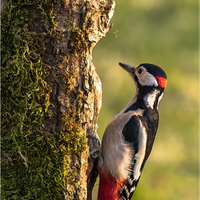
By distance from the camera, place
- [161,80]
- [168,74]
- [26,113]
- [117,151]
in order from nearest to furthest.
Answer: [26,113]
[117,151]
[161,80]
[168,74]

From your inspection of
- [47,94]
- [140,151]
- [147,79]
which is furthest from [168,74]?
[47,94]

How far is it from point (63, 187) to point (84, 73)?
68cm

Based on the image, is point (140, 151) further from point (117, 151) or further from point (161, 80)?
point (161, 80)

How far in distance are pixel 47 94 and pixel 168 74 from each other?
4437 mm

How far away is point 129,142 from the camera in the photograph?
7.97 feet

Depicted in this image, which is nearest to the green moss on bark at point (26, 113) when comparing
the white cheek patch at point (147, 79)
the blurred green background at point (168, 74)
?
the white cheek patch at point (147, 79)

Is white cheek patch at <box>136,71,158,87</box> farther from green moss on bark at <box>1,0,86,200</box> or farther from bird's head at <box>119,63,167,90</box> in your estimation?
green moss on bark at <box>1,0,86,200</box>

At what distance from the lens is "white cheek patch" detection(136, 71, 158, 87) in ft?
8.51

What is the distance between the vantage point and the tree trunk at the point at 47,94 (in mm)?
1872

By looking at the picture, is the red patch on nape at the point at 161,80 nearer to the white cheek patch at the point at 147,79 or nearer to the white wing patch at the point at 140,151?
the white cheek patch at the point at 147,79

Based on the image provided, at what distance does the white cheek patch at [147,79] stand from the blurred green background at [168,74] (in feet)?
7.55

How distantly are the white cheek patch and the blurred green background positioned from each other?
2.30 meters

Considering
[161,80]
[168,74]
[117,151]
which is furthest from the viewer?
[168,74]

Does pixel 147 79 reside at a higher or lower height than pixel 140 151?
higher
